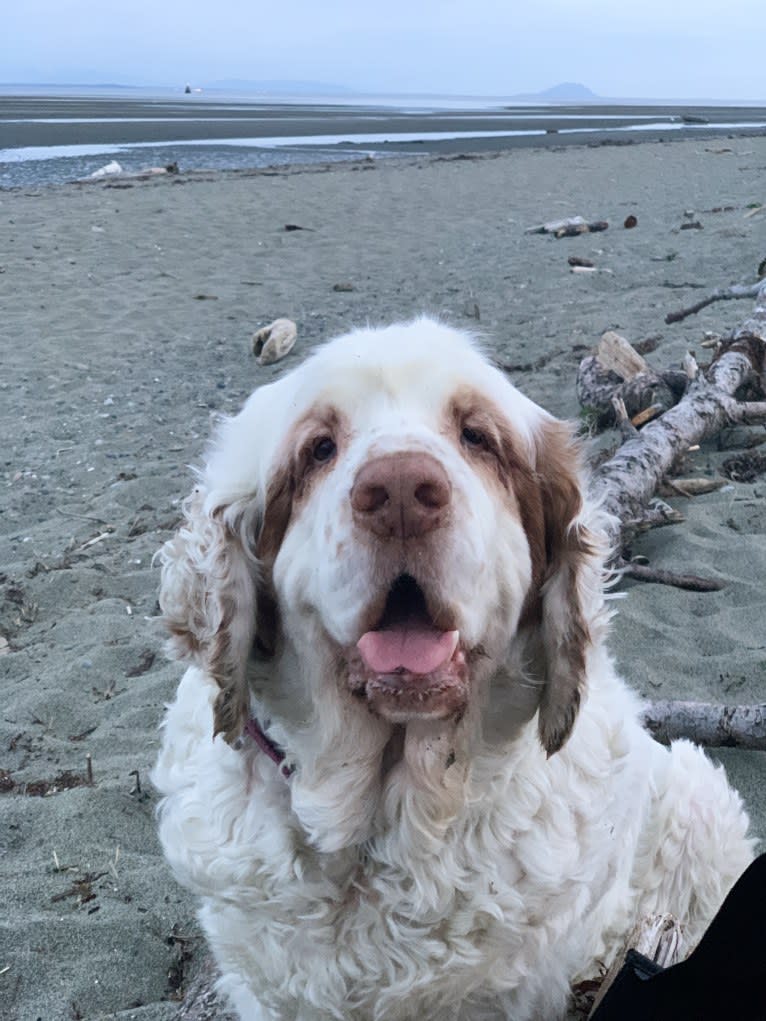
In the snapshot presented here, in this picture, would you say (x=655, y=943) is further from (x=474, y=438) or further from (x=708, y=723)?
(x=474, y=438)

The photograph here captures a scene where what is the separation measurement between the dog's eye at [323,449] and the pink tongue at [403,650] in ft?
1.37

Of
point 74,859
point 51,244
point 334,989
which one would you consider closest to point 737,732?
point 334,989

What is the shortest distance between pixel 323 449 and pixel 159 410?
5455 mm

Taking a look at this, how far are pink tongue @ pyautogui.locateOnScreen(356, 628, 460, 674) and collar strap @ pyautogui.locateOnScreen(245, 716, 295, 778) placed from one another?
442 millimetres

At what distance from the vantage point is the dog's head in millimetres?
1979

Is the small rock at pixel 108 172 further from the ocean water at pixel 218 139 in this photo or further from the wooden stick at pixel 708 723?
the wooden stick at pixel 708 723

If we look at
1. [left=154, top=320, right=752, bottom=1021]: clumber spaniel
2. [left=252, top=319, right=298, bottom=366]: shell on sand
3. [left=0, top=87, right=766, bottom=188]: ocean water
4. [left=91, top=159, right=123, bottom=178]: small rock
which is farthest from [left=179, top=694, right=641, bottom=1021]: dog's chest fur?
[left=91, top=159, right=123, bottom=178]: small rock

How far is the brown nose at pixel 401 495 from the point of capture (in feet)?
6.24

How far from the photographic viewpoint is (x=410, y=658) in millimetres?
2045

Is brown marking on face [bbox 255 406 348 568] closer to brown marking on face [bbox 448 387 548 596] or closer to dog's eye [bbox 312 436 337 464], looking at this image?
dog's eye [bbox 312 436 337 464]

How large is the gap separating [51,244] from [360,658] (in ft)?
40.4

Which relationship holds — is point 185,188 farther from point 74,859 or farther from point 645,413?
point 74,859

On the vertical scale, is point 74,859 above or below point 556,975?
below

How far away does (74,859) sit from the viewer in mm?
3148
